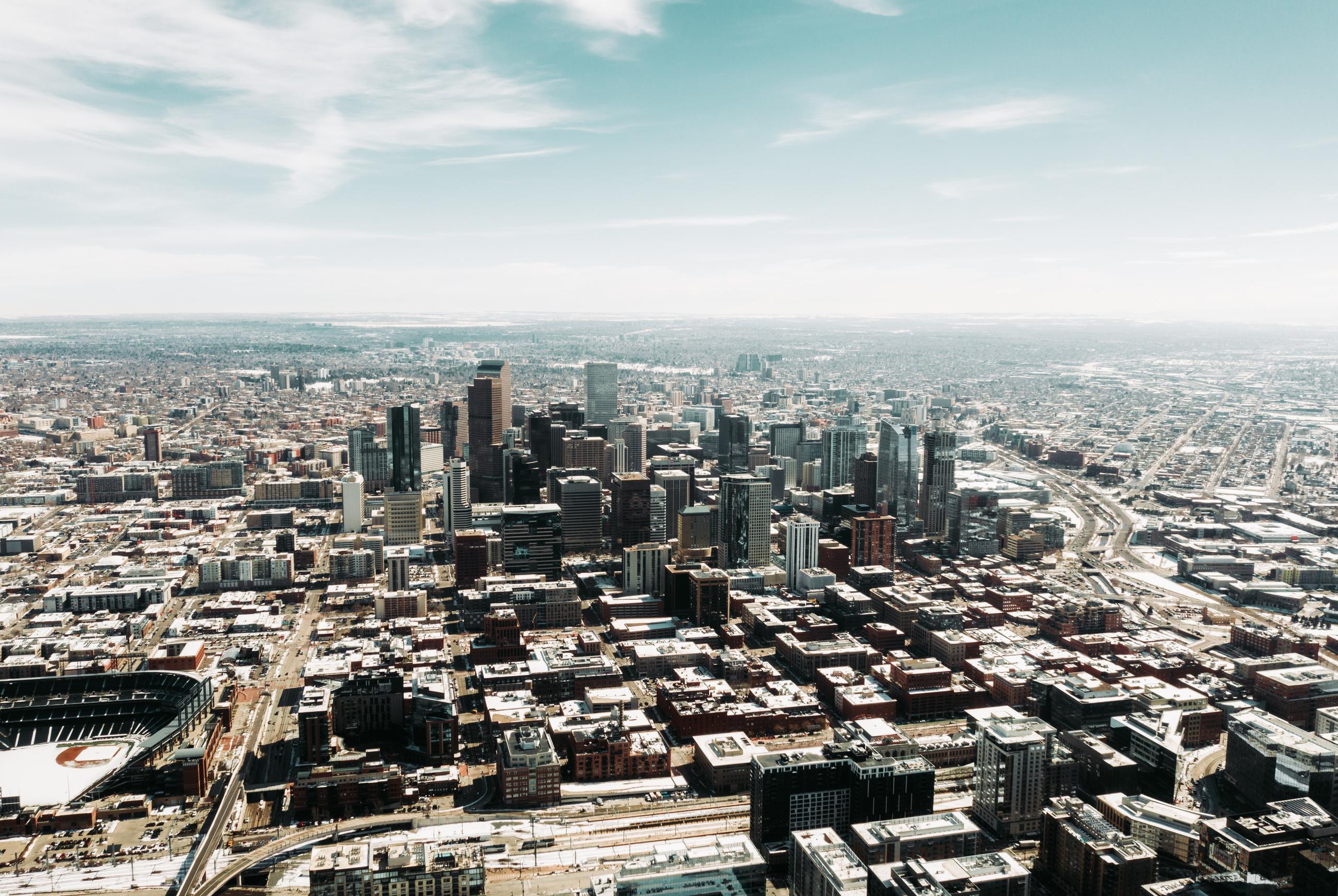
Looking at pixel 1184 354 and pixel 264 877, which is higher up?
pixel 1184 354

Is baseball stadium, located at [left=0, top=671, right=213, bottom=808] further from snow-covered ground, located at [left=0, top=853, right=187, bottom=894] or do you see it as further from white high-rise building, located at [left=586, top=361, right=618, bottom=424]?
white high-rise building, located at [left=586, top=361, right=618, bottom=424]

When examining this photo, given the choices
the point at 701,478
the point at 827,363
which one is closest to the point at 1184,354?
the point at 827,363

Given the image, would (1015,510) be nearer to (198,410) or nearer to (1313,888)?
(1313,888)

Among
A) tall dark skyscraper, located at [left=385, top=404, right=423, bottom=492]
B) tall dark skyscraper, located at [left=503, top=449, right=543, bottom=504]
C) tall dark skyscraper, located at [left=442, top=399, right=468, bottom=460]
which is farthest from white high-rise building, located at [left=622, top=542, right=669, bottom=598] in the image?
tall dark skyscraper, located at [left=442, top=399, right=468, bottom=460]

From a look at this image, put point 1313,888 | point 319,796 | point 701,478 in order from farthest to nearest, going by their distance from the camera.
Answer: point 701,478
point 319,796
point 1313,888

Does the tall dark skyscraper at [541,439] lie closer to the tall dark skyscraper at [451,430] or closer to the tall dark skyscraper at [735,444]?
the tall dark skyscraper at [735,444]

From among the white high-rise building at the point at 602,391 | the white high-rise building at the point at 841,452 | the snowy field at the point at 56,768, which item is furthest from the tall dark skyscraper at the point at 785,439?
the snowy field at the point at 56,768
